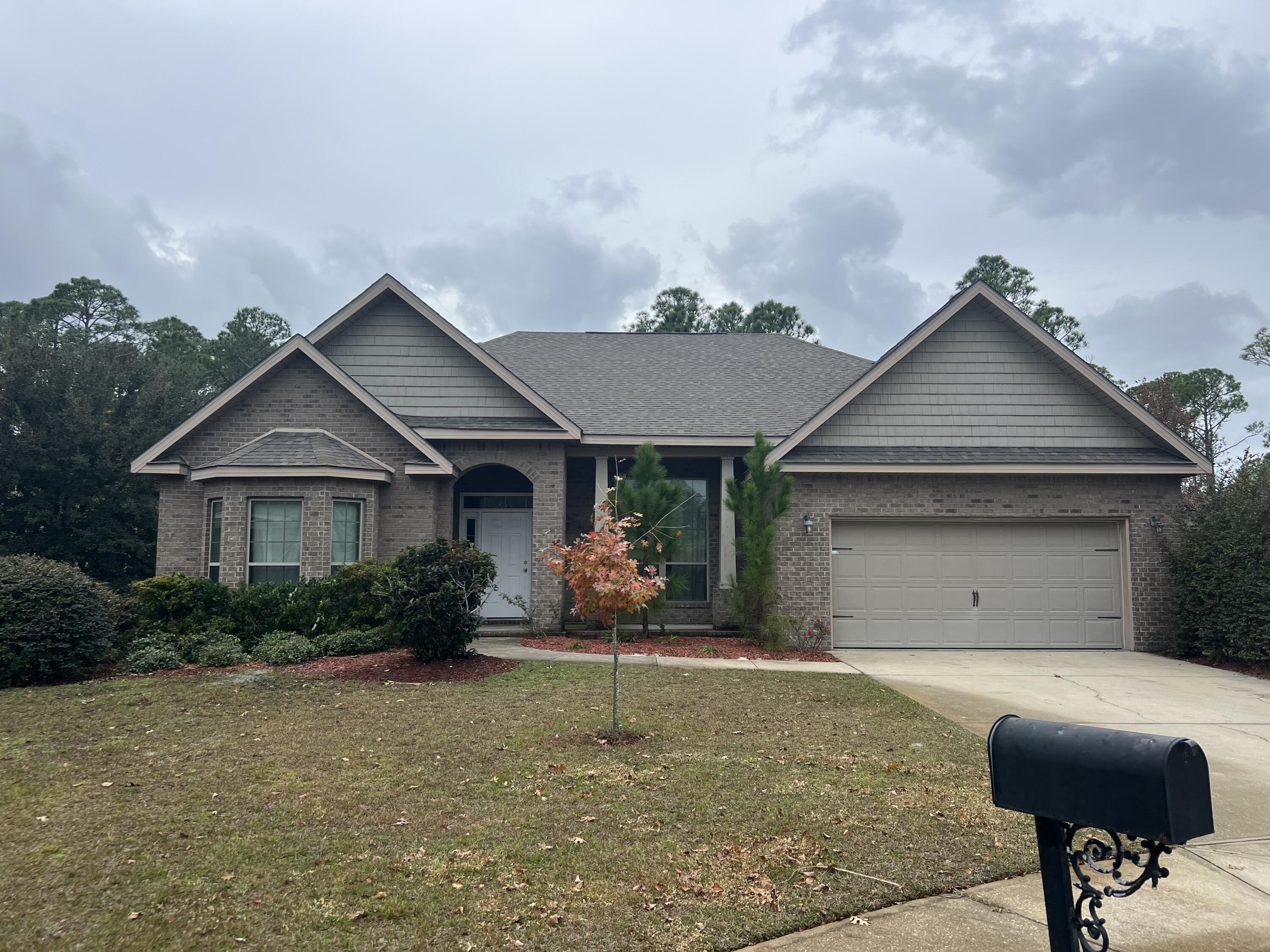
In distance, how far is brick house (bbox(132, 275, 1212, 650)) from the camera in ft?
44.8

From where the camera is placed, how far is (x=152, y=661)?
1078 cm

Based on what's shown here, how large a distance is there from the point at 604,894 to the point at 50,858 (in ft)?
10.2

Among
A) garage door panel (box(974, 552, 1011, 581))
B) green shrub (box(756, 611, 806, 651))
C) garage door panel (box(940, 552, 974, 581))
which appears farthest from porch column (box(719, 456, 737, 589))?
garage door panel (box(974, 552, 1011, 581))

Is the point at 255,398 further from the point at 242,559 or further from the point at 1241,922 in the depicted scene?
the point at 1241,922

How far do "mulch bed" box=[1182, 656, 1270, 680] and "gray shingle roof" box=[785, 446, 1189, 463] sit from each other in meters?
3.36

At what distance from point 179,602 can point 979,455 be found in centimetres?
1332

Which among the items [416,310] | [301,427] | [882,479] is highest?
[416,310]

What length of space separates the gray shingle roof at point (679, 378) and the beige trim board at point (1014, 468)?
1.82 m

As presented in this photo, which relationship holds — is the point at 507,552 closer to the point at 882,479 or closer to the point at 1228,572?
the point at 882,479

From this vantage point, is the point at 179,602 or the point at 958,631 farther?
the point at 958,631

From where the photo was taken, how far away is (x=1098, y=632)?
13.9 metres

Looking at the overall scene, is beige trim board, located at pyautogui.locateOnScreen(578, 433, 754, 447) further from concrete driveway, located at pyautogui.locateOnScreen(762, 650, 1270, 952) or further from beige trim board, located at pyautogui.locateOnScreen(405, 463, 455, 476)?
concrete driveway, located at pyautogui.locateOnScreen(762, 650, 1270, 952)

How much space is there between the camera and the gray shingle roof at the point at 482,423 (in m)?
14.4

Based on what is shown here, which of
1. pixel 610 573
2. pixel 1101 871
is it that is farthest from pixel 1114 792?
pixel 610 573
